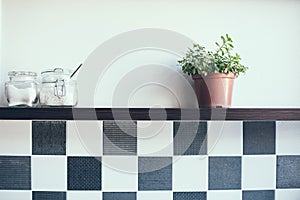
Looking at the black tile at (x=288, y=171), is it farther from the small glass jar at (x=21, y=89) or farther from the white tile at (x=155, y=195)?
the small glass jar at (x=21, y=89)

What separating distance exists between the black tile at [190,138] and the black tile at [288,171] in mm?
260

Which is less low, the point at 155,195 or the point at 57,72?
the point at 57,72

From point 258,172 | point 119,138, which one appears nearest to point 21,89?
point 119,138

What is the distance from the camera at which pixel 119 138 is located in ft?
3.44

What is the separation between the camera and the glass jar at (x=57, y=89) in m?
0.92

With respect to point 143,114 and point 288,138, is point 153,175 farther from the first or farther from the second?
point 288,138

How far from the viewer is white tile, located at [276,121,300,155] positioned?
3.53ft

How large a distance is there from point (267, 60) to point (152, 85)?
394 millimetres

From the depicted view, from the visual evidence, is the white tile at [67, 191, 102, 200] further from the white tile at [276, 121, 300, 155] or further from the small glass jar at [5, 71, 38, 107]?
the white tile at [276, 121, 300, 155]

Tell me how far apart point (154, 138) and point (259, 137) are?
0.35m

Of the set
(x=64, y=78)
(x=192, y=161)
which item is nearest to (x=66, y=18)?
(x=64, y=78)

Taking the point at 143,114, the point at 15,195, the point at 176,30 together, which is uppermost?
the point at 176,30

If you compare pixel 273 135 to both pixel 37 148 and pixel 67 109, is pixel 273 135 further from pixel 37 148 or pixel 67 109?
pixel 37 148

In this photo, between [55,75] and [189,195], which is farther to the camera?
[189,195]
